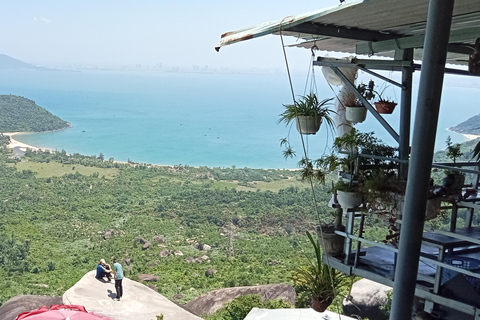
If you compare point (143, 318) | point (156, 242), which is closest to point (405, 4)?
point (143, 318)

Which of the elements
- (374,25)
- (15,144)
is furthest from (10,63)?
(374,25)

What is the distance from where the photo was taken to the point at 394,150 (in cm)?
309

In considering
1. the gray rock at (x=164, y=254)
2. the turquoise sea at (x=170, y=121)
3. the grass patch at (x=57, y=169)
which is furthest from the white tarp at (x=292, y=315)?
the grass patch at (x=57, y=169)

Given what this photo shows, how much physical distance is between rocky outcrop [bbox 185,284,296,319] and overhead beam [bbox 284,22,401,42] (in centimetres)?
1032

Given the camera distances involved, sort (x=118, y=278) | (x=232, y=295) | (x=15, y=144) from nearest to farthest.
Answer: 1. (x=118, y=278)
2. (x=232, y=295)
3. (x=15, y=144)

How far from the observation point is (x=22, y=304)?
11.1 metres

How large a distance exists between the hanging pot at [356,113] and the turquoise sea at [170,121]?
91.9 ft

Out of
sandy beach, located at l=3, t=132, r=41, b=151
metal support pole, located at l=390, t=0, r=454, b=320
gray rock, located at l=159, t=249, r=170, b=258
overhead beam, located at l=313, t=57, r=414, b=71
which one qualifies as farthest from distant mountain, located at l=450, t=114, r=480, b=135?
sandy beach, located at l=3, t=132, r=41, b=151

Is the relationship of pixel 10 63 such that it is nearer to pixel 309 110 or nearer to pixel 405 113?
pixel 309 110

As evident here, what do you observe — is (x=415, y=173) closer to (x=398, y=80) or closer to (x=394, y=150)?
(x=394, y=150)

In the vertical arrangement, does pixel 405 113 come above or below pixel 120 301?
above

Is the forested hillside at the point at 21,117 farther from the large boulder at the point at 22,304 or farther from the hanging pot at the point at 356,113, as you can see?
the hanging pot at the point at 356,113

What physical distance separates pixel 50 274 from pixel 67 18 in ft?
393

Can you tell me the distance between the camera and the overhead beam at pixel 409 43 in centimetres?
263
